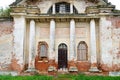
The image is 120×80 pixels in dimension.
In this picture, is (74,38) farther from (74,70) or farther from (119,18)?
(119,18)

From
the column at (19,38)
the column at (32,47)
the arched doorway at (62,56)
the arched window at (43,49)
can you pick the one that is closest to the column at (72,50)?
the arched doorway at (62,56)

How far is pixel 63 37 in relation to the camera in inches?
877

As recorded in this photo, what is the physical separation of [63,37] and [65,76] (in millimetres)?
4264

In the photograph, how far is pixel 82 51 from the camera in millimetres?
22125

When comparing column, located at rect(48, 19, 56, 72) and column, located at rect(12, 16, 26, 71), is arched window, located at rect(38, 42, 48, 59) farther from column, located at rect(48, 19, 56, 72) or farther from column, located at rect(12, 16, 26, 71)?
column, located at rect(12, 16, 26, 71)

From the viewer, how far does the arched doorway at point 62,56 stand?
2208 cm

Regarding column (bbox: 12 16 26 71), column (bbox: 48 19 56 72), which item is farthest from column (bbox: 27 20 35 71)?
column (bbox: 48 19 56 72)

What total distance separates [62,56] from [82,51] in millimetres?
1796

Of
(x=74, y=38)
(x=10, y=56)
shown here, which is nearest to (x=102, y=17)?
(x=74, y=38)

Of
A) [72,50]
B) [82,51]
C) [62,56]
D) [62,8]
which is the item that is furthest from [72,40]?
[62,8]

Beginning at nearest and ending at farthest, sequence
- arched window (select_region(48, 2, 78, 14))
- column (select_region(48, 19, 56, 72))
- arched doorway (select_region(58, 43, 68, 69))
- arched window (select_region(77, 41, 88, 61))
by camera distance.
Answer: column (select_region(48, 19, 56, 72)) → arched window (select_region(77, 41, 88, 61)) → arched doorway (select_region(58, 43, 68, 69)) → arched window (select_region(48, 2, 78, 14))

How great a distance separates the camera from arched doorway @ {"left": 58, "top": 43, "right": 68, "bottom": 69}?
2208cm

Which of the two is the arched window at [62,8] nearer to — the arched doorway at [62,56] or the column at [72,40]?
the column at [72,40]

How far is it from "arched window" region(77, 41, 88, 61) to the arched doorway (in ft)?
3.78
